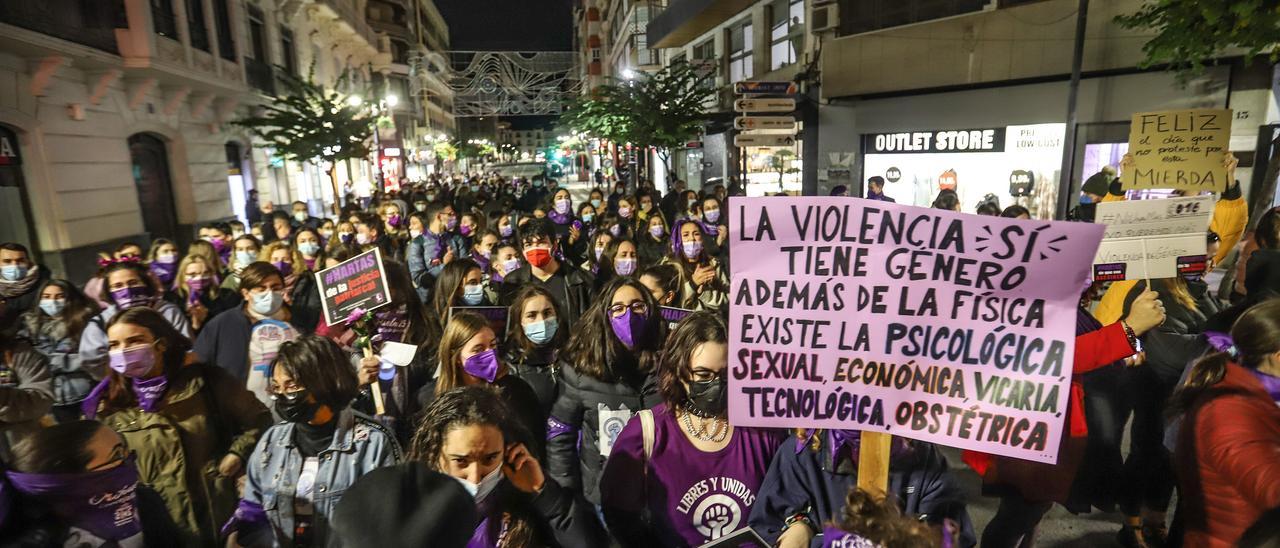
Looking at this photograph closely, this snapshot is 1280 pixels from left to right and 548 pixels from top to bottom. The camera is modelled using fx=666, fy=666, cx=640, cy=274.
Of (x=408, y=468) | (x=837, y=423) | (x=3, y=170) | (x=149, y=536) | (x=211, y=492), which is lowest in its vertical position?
(x=211, y=492)

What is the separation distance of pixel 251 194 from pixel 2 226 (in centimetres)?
715

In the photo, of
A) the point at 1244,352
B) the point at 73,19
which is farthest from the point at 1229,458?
the point at 73,19

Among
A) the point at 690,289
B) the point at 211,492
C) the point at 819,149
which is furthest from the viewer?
the point at 819,149

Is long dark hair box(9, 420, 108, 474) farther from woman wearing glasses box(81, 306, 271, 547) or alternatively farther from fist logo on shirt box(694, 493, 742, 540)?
fist logo on shirt box(694, 493, 742, 540)

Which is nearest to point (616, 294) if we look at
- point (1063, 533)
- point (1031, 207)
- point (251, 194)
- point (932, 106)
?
point (1063, 533)

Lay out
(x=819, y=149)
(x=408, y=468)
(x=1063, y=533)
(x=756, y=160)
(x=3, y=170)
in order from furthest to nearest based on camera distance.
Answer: (x=756, y=160) < (x=819, y=149) < (x=3, y=170) < (x=1063, y=533) < (x=408, y=468)

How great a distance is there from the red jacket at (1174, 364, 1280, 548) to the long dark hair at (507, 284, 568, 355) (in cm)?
288

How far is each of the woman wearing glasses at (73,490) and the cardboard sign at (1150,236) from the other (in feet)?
14.8

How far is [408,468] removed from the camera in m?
1.57

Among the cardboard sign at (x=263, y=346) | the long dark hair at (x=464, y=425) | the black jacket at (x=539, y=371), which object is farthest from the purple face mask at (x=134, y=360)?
the long dark hair at (x=464, y=425)

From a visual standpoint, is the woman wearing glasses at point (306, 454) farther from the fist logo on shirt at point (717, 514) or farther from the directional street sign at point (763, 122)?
the directional street sign at point (763, 122)

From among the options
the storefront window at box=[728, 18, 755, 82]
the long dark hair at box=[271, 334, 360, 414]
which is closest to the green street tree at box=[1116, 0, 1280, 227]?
the long dark hair at box=[271, 334, 360, 414]

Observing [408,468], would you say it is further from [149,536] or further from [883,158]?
[883,158]

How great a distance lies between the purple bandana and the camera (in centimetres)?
317
